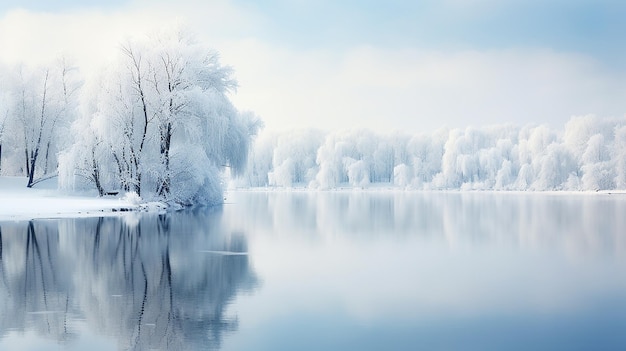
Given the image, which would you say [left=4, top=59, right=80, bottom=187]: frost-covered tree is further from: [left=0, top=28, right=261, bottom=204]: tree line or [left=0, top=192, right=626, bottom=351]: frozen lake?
[left=0, top=192, right=626, bottom=351]: frozen lake

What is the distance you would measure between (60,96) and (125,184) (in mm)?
15680

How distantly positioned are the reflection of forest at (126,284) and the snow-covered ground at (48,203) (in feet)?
26.4

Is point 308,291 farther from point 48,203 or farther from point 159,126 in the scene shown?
point 159,126

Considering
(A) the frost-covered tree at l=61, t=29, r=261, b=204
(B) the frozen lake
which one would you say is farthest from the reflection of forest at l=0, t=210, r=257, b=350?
(A) the frost-covered tree at l=61, t=29, r=261, b=204

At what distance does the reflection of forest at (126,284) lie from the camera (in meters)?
8.32

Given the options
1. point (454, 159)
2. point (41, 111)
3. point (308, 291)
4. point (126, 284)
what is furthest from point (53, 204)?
point (454, 159)

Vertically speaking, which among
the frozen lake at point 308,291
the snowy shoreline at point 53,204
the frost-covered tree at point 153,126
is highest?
the frost-covered tree at point 153,126

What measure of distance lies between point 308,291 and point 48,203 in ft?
87.6

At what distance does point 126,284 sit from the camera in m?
11.5

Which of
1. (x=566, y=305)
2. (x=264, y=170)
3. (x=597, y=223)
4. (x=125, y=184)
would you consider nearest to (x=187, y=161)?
(x=125, y=184)

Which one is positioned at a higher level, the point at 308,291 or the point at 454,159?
the point at 454,159

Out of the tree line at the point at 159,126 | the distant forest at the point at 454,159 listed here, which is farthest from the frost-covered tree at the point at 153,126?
the distant forest at the point at 454,159

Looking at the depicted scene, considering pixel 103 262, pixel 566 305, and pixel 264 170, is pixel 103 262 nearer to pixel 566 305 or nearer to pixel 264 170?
pixel 566 305

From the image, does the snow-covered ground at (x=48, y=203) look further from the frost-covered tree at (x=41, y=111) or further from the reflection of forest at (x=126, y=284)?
the reflection of forest at (x=126, y=284)
